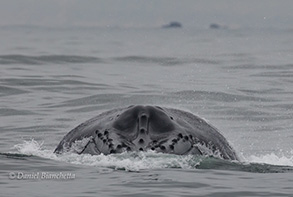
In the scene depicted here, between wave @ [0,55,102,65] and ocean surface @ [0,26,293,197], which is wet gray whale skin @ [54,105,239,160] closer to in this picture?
ocean surface @ [0,26,293,197]

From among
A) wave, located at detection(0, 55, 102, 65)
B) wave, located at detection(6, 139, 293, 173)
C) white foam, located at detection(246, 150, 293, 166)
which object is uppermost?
wave, located at detection(0, 55, 102, 65)

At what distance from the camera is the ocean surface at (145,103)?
32.7 feet

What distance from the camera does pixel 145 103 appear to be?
20.9 m


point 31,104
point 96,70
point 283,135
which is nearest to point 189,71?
point 96,70

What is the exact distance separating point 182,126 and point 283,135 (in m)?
6.28

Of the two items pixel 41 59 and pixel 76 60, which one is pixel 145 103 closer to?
pixel 76 60

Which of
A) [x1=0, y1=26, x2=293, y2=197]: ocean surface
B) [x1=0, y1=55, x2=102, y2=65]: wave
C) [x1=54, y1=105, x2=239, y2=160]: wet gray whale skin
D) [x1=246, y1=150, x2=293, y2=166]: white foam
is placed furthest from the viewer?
[x1=0, y1=55, x2=102, y2=65]: wave

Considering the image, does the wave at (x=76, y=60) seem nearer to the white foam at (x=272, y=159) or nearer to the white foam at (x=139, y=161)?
the white foam at (x=272, y=159)

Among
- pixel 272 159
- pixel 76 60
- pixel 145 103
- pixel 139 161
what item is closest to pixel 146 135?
pixel 139 161

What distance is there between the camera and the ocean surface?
995 cm

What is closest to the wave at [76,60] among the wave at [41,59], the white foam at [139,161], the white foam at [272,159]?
the wave at [41,59]

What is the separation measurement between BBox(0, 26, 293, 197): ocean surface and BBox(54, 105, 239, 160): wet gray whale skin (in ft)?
0.40

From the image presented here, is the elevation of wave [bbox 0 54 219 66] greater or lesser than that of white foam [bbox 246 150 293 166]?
greater

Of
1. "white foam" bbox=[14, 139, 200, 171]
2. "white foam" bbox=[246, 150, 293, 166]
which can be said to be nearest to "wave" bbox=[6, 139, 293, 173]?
"white foam" bbox=[14, 139, 200, 171]
